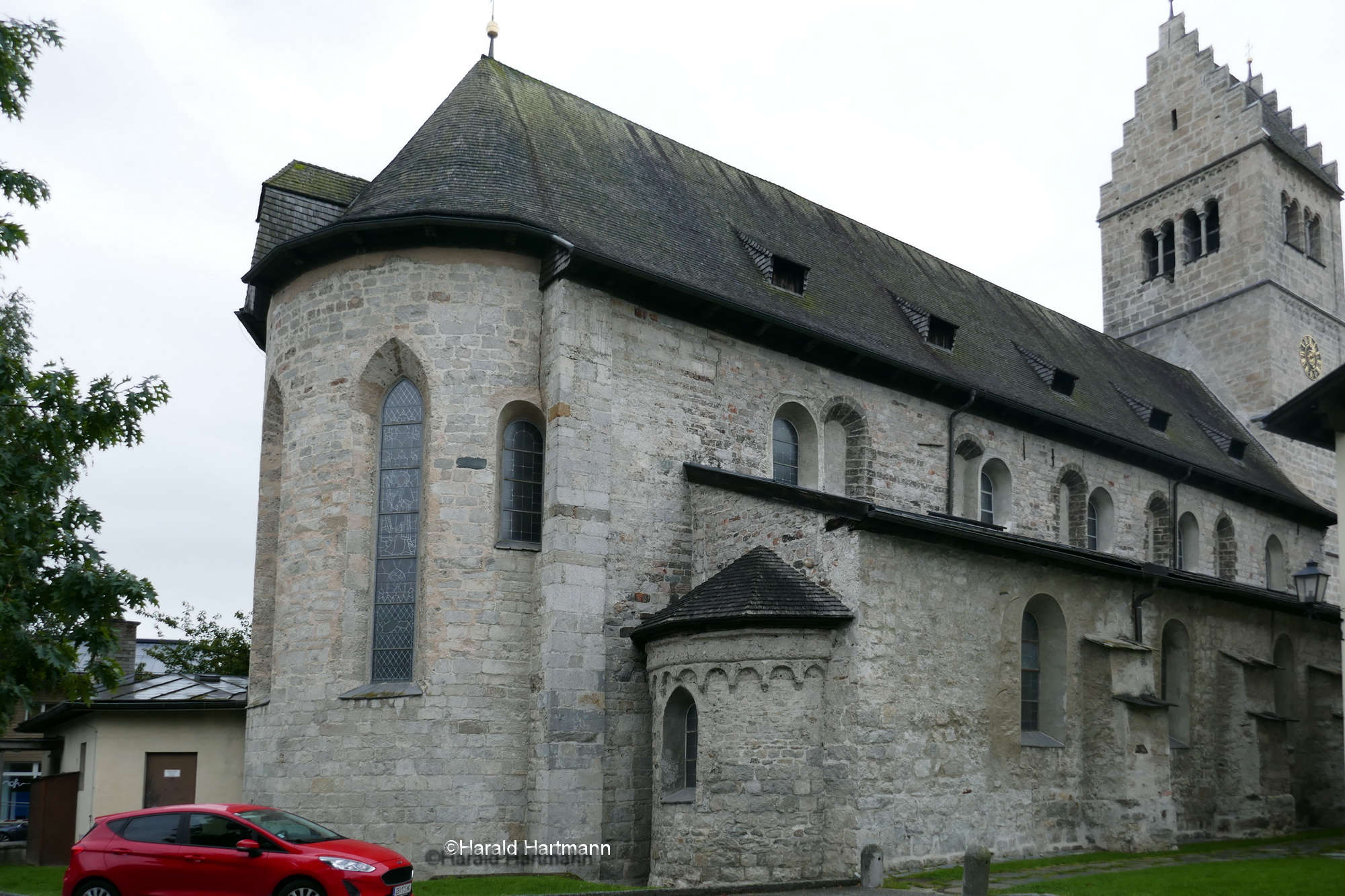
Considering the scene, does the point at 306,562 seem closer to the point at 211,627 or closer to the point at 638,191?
the point at 638,191

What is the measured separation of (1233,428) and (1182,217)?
7307 mm

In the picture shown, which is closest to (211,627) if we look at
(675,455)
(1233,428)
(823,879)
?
(675,455)

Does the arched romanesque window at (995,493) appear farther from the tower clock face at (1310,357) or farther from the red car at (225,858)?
the tower clock face at (1310,357)

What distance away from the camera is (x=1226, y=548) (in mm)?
30844

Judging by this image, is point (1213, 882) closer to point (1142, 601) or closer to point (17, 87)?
point (1142, 601)

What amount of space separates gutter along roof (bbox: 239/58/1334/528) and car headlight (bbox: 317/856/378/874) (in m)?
8.78

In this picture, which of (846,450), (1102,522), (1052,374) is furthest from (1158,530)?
(846,450)

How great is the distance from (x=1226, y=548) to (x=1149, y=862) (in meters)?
15.5

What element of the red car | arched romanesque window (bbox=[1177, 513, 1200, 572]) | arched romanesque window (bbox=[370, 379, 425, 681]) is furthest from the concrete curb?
arched romanesque window (bbox=[1177, 513, 1200, 572])

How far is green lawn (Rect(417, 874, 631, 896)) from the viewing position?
1431 cm

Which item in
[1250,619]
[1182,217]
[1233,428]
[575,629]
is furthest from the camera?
[1182,217]

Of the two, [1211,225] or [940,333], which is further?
[1211,225]

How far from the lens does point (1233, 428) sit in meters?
35.3

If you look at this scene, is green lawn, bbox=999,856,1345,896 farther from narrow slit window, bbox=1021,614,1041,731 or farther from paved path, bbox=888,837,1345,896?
narrow slit window, bbox=1021,614,1041,731
